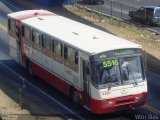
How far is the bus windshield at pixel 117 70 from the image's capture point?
19234 mm

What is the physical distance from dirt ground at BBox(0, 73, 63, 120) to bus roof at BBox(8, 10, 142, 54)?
312 cm

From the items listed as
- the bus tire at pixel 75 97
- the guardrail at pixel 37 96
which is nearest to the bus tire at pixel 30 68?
the guardrail at pixel 37 96

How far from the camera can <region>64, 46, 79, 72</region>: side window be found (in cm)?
2064

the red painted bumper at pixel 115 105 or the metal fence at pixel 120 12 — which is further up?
the red painted bumper at pixel 115 105

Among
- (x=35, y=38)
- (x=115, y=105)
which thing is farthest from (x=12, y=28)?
(x=115, y=105)

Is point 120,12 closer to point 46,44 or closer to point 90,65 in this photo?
point 46,44

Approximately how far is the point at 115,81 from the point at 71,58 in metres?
2.62

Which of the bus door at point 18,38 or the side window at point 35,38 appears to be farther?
the bus door at point 18,38

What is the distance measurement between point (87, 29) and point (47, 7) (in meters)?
23.1

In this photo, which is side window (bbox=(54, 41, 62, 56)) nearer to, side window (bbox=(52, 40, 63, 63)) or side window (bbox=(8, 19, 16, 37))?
side window (bbox=(52, 40, 63, 63))

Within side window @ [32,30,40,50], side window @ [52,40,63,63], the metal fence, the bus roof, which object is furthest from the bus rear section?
the metal fence

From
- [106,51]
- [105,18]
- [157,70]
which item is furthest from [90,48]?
[105,18]

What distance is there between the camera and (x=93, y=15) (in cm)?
4247

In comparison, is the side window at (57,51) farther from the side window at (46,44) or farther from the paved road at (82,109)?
the paved road at (82,109)
